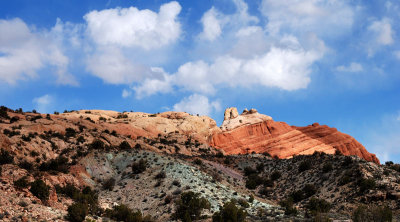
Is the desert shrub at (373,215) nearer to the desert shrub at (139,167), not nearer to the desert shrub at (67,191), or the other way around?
the desert shrub at (67,191)

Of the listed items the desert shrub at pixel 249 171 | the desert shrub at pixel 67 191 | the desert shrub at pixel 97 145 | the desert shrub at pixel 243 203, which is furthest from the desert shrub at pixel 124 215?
the desert shrub at pixel 249 171

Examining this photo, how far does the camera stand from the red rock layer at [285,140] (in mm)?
95200

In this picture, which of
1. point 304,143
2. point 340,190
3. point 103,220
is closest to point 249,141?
point 304,143

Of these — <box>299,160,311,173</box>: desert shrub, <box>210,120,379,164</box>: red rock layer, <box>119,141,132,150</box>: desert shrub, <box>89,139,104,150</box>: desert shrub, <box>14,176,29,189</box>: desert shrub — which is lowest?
<box>14,176,29,189</box>: desert shrub

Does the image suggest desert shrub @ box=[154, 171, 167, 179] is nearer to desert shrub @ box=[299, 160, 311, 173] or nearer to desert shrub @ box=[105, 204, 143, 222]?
desert shrub @ box=[105, 204, 143, 222]

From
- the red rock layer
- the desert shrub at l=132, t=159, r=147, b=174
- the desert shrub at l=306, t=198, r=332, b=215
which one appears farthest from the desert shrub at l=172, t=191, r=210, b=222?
the red rock layer

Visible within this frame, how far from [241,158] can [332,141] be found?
121 feet

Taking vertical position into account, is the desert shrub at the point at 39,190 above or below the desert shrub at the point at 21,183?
below

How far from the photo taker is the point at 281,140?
97938 millimetres

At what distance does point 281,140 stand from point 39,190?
75.6 metres

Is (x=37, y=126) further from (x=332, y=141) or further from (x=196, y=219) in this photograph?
(x=332, y=141)

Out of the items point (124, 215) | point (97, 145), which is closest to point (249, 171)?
point (97, 145)

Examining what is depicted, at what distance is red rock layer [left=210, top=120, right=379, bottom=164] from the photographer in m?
95.2

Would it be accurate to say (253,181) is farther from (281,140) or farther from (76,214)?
(281,140)
